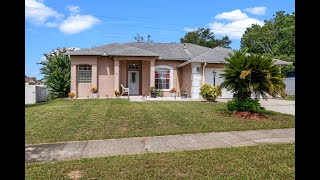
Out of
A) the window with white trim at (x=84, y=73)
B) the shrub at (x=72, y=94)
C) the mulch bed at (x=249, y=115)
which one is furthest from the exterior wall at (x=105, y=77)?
the mulch bed at (x=249, y=115)

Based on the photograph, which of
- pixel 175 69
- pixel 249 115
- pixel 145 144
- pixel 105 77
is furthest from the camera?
pixel 175 69

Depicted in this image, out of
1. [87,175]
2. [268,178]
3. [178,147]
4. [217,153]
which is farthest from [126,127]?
[268,178]

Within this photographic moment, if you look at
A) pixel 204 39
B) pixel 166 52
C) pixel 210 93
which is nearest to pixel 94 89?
pixel 166 52

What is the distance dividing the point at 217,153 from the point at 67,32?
35483 millimetres

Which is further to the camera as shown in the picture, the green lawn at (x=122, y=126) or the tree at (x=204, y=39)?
the tree at (x=204, y=39)

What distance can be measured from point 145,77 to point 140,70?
0.93 metres

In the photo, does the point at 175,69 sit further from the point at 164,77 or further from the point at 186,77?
the point at 186,77

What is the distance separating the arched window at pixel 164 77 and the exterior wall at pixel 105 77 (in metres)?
3.80

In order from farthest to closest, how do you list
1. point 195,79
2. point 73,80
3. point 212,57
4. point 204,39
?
point 204,39 < point 73,80 < point 212,57 < point 195,79

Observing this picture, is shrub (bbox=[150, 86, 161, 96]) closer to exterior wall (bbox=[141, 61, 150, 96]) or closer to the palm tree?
exterior wall (bbox=[141, 61, 150, 96])

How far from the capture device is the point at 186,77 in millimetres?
23453

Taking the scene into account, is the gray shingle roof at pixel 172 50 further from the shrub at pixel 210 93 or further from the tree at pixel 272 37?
the tree at pixel 272 37

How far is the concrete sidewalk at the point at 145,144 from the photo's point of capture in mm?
5773
